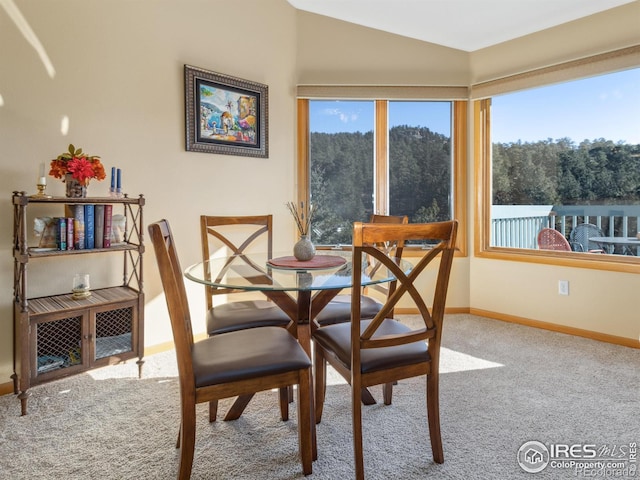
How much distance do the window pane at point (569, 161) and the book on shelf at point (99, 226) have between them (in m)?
3.32

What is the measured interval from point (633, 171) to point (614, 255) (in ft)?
2.16

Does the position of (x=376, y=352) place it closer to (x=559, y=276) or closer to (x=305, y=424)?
(x=305, y=424)

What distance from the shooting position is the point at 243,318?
219 centimetres

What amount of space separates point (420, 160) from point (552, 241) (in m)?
1.37

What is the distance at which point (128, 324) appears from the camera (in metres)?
2.56

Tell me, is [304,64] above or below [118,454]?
above

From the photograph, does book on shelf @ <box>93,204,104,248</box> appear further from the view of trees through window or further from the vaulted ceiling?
the vaulted ceiling

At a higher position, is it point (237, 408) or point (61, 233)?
point (61, 233)

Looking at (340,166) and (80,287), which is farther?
(340,166)

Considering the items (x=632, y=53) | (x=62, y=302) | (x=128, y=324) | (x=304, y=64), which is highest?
(x=304, y=64)

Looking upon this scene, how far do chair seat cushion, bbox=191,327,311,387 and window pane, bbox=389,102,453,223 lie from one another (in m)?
2.52

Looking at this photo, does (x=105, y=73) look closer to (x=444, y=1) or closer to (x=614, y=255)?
(x=444, y=1)

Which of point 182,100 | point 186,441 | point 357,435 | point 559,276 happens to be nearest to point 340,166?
point 182,100

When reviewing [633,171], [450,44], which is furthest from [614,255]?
[450,44]
